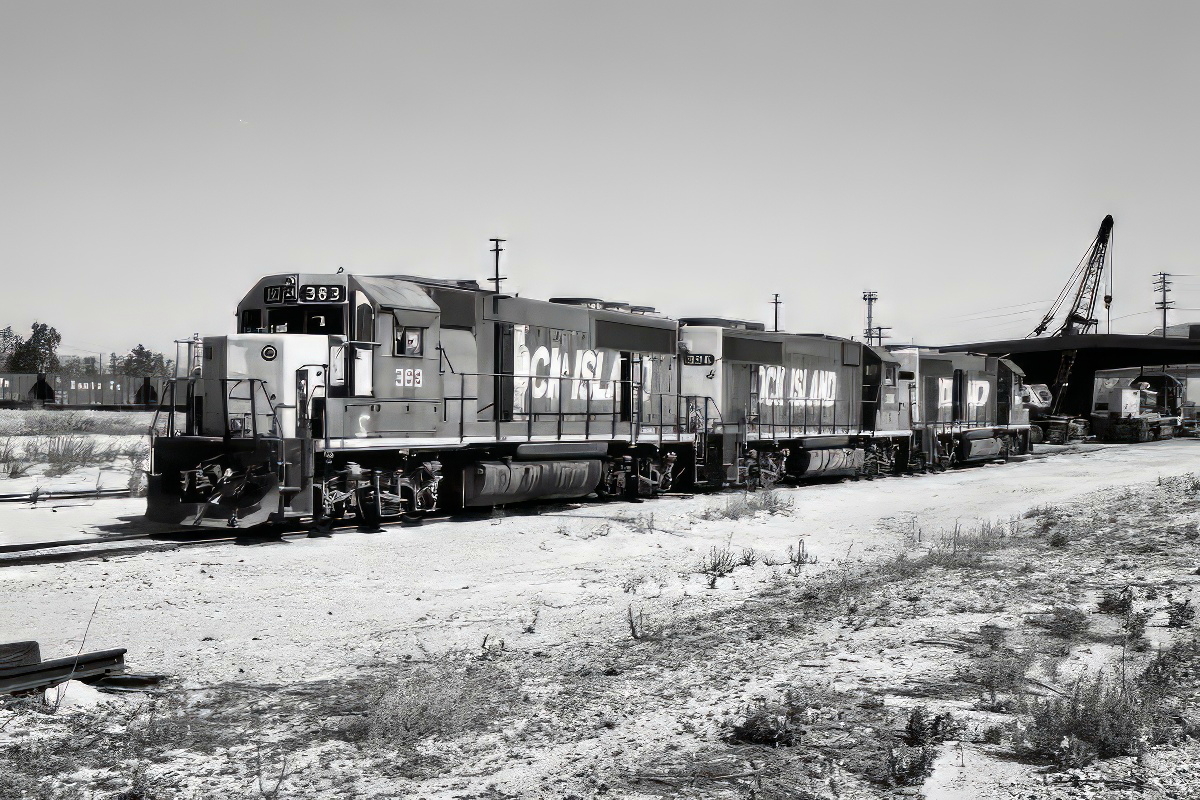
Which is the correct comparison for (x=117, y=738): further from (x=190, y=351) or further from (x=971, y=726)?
(x=190, y=351)

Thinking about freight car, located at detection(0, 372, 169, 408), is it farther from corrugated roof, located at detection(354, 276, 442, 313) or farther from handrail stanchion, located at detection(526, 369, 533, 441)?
corrugated roof, located at detection(354, 276, 442, 313)

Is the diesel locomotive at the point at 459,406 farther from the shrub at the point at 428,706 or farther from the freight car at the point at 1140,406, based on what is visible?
the freight car at the point at 1140,406

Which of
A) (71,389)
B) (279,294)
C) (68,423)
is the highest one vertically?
(279,294)

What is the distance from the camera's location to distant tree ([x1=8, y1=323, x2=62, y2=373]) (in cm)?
7419

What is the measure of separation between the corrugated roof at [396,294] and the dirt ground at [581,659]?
10.1ft

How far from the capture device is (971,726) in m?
5.30

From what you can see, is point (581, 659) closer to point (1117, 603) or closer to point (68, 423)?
point (1117, 603)

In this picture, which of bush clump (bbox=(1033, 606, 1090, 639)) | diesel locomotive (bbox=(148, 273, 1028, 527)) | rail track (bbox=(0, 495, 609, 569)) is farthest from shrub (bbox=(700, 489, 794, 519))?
bush clump (bbox=(1033, 606, 1090, 639))

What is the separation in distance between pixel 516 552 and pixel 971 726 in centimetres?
750

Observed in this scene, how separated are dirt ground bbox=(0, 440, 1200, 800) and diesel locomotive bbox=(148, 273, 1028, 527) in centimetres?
105

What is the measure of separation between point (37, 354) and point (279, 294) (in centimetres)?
7397

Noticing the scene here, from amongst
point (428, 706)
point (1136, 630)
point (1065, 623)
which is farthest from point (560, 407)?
point (428, 706)

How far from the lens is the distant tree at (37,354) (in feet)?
243

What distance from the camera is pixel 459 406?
14.9m
